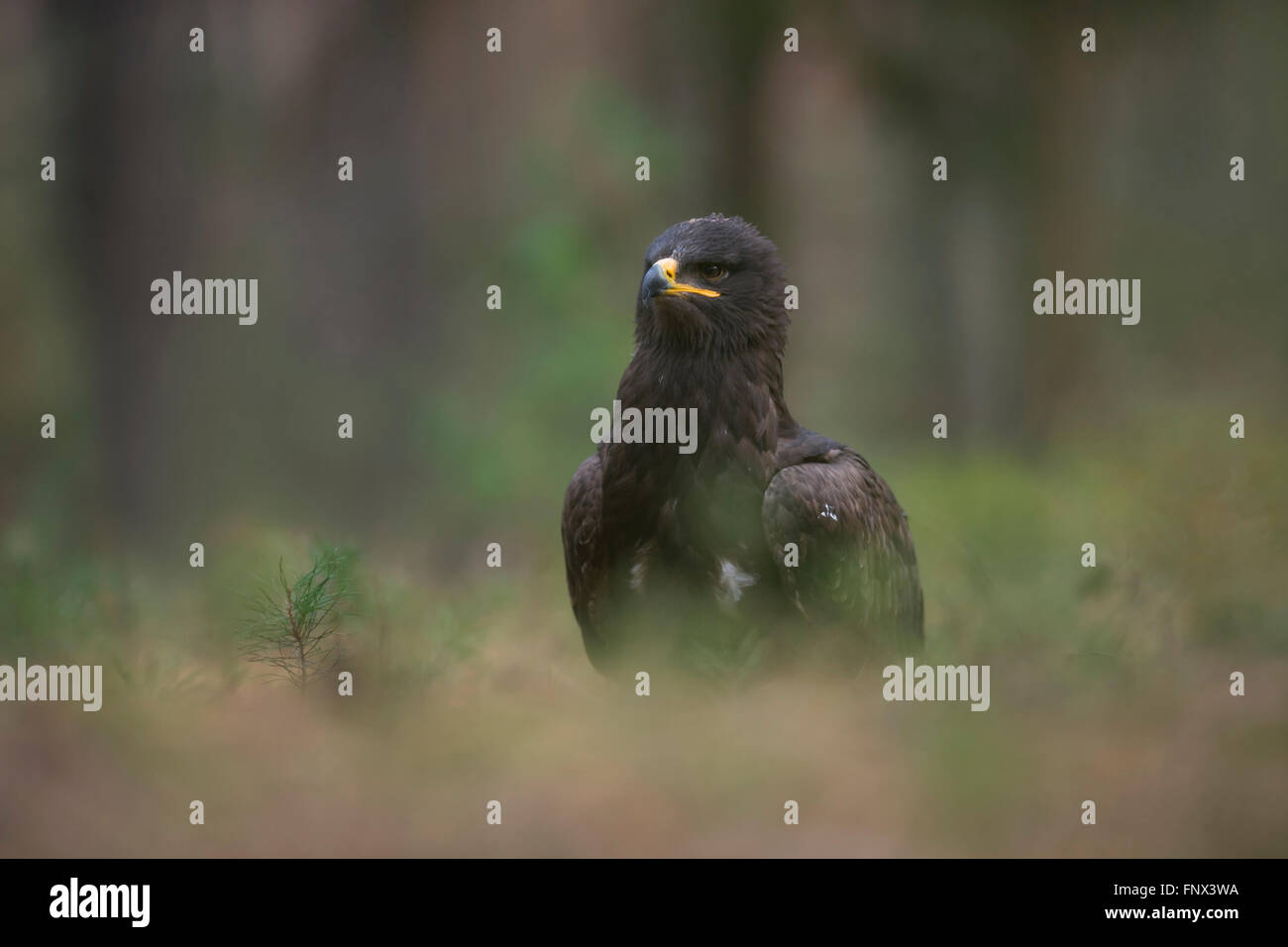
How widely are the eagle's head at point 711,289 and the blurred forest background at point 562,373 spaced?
60.8 inches

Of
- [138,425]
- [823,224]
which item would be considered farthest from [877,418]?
[138,425]

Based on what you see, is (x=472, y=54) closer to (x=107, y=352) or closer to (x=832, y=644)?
(x=107, y=352)

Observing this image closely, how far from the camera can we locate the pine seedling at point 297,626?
4.08 m

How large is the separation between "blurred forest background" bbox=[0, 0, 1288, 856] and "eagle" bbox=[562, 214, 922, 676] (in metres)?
0.42

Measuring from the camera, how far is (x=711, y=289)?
16.6 ft

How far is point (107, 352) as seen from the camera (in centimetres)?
932

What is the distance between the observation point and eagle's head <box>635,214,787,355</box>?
4.98m
